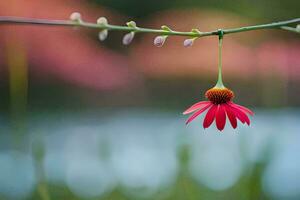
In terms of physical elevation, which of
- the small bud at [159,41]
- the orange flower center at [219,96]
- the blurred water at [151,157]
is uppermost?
the small bud at [159,41]

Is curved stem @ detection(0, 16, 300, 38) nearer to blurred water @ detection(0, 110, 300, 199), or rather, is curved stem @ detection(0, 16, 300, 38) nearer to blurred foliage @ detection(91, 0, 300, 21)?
blurred water @ detection(0, 110, 300, 199)

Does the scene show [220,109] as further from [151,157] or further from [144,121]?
[144,121]

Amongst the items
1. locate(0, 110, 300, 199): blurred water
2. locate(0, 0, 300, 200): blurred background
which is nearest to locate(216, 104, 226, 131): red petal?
locate(0, 0, 300, 200): blurred background

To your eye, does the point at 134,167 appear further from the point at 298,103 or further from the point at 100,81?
the point at 298,103

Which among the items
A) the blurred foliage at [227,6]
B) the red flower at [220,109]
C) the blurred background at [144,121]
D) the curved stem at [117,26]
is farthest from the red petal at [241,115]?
the blurred foliage at [227,6]

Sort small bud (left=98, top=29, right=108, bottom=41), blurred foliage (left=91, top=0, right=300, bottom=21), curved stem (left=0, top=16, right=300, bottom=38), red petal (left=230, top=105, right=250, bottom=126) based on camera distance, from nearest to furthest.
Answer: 1. curved stem (left=0, top=16, right=300, bottom=38)
2. small bud (left=98, top=29, right=108, bottom=41)
3. red petal (left=230, top=105, right=250, bottom=126)
4. blurred foliage (left=91, top=0, right=300, bottom=21)

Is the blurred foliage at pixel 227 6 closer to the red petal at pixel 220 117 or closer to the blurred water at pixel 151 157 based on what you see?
the blurred water at pixel 151 157

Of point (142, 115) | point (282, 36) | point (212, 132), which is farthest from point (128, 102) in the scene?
point (212, 132)
